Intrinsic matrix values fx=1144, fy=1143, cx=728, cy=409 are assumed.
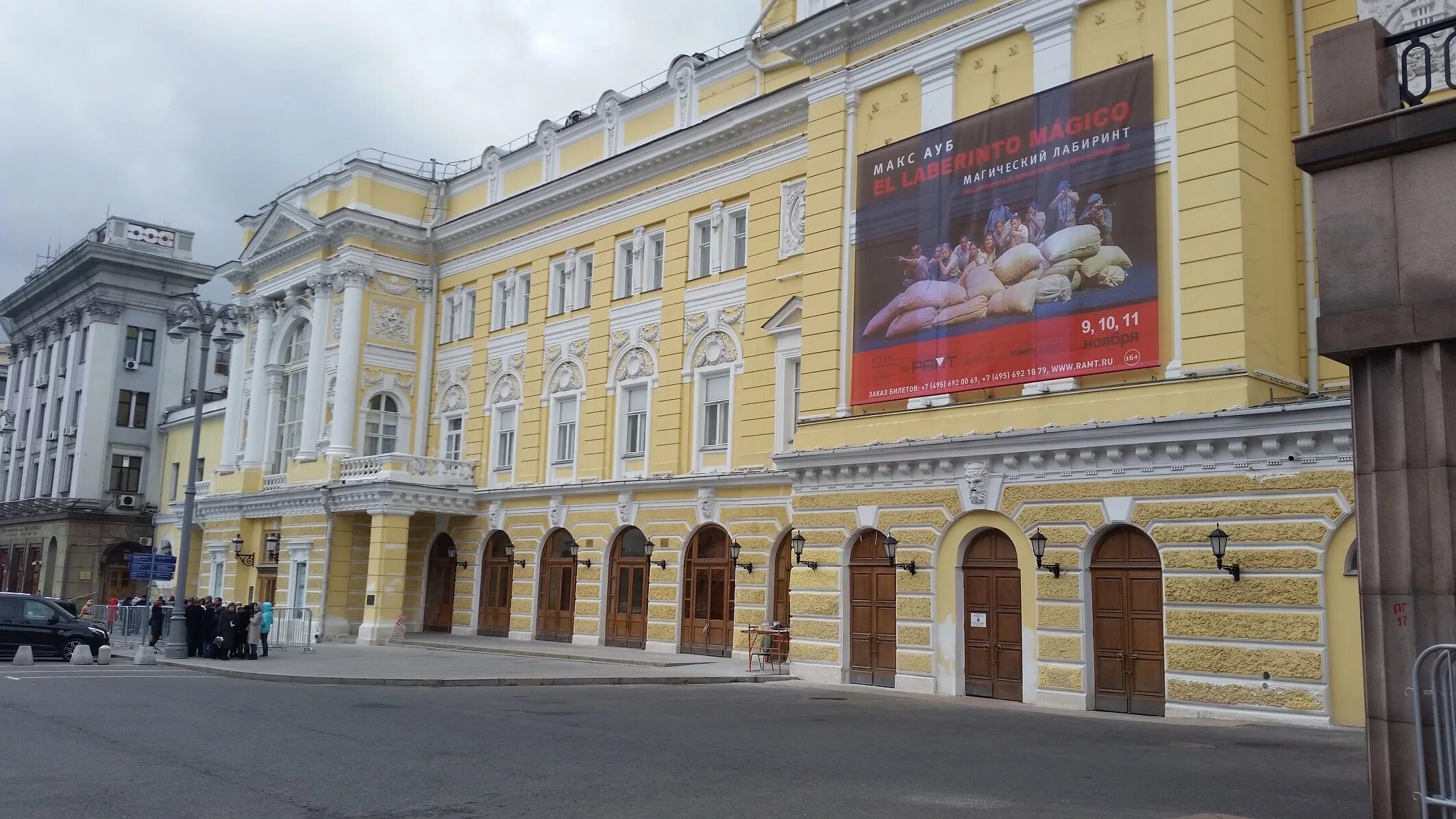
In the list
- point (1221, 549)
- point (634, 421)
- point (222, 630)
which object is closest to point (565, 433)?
point (634, 421)

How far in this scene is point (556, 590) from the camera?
34.2m

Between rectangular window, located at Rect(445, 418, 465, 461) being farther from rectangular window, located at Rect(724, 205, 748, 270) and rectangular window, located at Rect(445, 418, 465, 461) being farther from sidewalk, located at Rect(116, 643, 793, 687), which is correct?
rectangular window, located at Rect(724, 205, 748, 270)

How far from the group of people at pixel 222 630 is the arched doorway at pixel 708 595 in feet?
33.6

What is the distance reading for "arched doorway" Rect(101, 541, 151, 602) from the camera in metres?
56.8

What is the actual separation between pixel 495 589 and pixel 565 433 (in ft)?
18.7

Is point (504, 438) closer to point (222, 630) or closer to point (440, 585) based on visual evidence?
point (440, 585)

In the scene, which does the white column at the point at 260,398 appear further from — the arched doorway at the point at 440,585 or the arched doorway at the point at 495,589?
the arched doorway at the point at 495,589

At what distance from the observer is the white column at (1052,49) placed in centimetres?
2067

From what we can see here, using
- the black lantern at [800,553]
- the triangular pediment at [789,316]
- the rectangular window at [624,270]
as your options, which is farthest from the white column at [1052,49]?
the rectangular window at [624,270]

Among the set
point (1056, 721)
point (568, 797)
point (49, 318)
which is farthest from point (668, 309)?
point (49, 318)

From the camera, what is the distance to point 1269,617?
16625mm

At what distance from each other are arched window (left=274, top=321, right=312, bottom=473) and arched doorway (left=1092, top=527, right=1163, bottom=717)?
32.3m

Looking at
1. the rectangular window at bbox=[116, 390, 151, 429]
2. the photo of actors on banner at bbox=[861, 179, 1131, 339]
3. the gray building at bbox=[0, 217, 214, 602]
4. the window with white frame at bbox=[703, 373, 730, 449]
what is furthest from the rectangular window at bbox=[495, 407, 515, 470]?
the rectangular window at bbox=[116, 390, 151, 429]

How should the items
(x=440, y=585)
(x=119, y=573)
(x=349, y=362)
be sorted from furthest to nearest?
(x=119, y=573), (x=349, y=362), (x=440, y=585)
